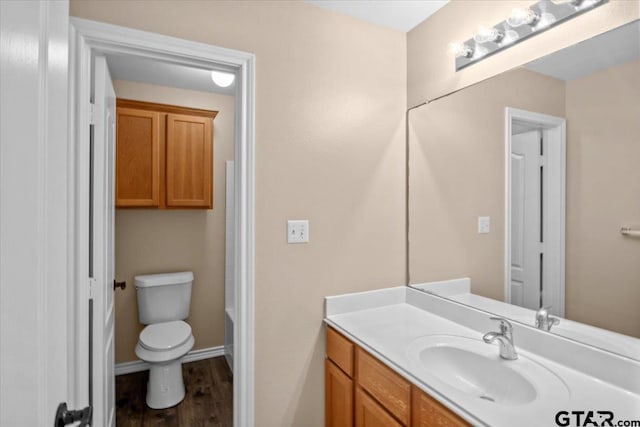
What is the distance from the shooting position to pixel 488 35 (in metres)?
1.48

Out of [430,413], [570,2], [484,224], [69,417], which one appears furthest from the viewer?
[484,224]

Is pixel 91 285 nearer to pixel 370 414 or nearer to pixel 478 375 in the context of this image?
pixel 370 414

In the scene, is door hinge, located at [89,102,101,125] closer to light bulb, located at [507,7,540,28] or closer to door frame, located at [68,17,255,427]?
door frame, located at [68,17,255,427]

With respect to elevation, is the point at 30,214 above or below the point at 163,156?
below

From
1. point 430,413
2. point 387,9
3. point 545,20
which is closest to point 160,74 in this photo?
point 387,9

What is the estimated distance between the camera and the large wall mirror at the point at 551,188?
107 cm

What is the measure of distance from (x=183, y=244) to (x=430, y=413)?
2.49 metres

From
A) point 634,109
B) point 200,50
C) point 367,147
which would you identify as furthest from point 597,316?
point 200,50

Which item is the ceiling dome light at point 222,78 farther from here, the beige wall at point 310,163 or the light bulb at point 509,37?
the light bulb at point 509,37

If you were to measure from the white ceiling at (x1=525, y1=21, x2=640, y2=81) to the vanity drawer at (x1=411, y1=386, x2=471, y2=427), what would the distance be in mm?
1206

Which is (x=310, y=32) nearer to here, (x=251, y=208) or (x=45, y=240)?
(x=251, y=208)

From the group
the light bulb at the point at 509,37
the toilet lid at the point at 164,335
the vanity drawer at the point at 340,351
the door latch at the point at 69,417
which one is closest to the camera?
the door latch at the point at 69,417

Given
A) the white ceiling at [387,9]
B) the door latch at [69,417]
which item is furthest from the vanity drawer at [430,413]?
the white ceiling at [387,9]

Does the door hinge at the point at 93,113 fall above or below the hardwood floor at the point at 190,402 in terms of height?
above
